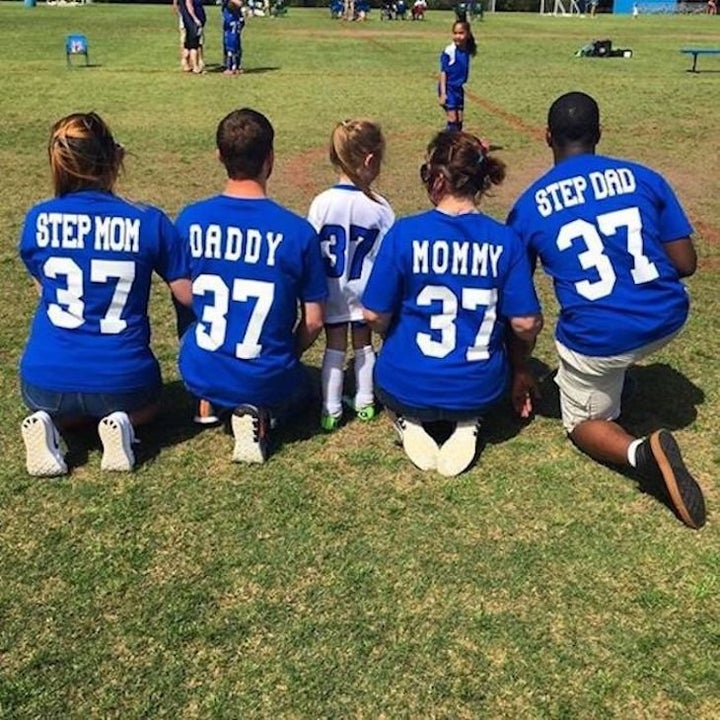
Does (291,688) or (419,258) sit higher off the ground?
(419,258)

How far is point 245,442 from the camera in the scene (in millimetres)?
3996

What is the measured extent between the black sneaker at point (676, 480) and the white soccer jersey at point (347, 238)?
1.59m

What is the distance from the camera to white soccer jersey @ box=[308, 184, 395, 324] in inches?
164

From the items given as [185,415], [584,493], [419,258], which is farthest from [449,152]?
[185,415]

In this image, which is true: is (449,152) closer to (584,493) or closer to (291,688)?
(584,493)

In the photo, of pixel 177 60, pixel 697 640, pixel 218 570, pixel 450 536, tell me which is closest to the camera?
pixel 697 640

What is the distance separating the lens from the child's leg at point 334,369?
14.4 feet

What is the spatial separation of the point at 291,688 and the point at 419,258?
6.24ft

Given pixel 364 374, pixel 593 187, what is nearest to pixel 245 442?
pixel 364 374

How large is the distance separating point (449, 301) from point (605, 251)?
738 mm

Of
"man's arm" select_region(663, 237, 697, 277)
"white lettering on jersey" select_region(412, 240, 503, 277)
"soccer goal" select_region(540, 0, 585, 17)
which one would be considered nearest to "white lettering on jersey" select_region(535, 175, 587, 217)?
"white lettering on jersey" select_region(412, 240, 503, 277)

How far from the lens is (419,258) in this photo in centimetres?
383

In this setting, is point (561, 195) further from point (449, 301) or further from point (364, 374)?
point (364, 374)

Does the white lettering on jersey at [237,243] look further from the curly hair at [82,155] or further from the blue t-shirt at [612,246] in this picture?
the blue t-shirt at [612,246]
